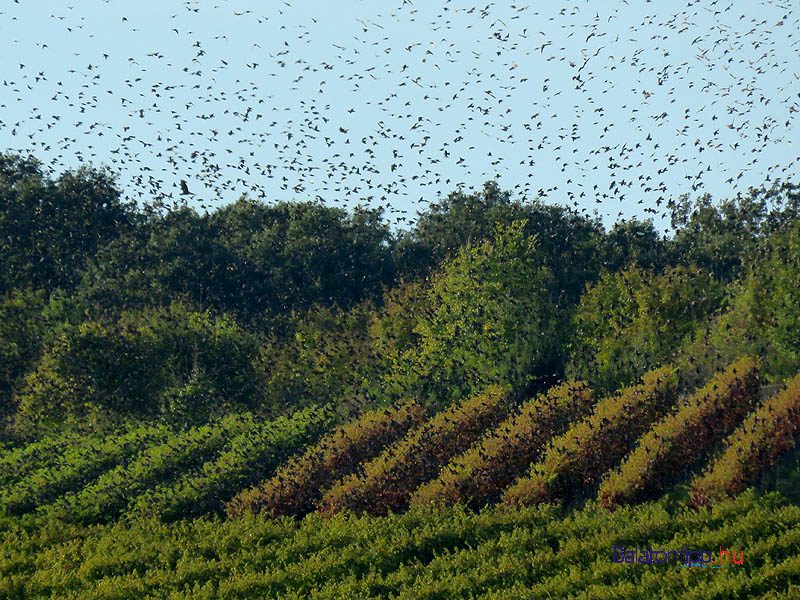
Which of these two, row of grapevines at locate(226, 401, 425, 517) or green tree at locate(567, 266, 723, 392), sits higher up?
green tree at locate(567, 266, 723, 392)

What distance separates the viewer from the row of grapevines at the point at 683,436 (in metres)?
17.8

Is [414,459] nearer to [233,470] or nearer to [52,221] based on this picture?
[233,470]

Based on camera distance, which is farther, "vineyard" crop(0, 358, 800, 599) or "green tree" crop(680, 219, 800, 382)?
"green tree" crop(680, 219, 800, 382)

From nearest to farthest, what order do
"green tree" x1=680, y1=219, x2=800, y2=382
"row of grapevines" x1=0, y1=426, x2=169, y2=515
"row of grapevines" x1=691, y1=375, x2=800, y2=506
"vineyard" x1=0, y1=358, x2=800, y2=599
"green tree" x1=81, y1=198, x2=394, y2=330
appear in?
"vineyard" x1=0, y1=358, x2=800, y2=599 → "row of grapevines" x1=691, y1=375, x2=800, y2=506 → "row of grapevines" x1=0, y1=426, x2=169, y2=515 → "green tree" x1=680, y1=219, x2=800, y2=382 → "green tree" x1=81, y1=198, x2=394, y2=330

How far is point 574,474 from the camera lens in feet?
62.7

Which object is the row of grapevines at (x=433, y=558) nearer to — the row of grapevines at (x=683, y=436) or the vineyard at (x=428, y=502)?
the vineyard at (x=428, y=502)

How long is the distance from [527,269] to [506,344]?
11.4 ft

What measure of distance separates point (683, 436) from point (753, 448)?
1803 millimetres

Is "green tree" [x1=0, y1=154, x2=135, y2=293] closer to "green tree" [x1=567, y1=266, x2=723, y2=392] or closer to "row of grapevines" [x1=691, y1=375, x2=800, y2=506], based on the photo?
"green tree" [x1=567, y1=266, x2=723, y2=392]

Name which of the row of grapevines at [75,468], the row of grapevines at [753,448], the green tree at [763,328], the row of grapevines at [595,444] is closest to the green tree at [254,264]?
the row of grapevines at [75,468]

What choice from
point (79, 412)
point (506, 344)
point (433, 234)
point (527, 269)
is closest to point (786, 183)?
point (433, 234)

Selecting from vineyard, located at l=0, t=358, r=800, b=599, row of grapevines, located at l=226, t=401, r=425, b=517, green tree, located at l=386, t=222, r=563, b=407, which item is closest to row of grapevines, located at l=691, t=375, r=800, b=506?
vineyard, located at l=0, t=358, r=800, b=599

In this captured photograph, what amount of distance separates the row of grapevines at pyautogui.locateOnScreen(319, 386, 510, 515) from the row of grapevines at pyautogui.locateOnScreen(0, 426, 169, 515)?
26.8ft

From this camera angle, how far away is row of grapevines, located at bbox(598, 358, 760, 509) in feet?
58.2
